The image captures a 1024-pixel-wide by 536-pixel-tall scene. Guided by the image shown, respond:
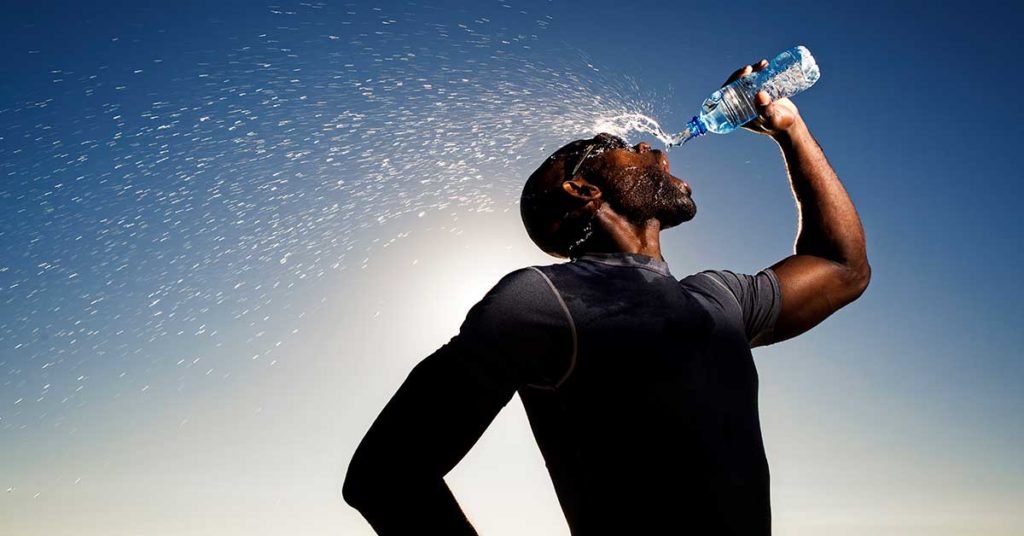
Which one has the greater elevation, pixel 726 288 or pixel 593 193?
pixel 593 193

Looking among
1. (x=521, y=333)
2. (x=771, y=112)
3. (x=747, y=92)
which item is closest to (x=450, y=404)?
(x=521, y=333)

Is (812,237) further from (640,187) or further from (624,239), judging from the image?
(624,239)

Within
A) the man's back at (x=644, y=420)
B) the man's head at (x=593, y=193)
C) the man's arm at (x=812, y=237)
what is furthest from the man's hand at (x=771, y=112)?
the man's back at (x=644, y=420)

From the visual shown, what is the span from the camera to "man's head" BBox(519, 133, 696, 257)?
3498mm

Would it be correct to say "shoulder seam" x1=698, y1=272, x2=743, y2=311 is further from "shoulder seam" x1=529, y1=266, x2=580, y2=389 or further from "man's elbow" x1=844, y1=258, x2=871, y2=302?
"shoulder seam" x1=529, y1=266, x2=580, y2=389

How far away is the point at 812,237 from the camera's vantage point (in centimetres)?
396

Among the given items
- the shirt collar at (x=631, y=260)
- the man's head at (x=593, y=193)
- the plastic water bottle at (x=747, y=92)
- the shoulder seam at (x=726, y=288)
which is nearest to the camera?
the shirt collar at (x=631, y=260)

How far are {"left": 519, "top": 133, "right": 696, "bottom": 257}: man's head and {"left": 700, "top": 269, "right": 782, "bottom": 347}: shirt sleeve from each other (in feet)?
1.42

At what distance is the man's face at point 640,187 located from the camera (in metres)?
3.51

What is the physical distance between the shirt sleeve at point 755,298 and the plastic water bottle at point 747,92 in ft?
4.43

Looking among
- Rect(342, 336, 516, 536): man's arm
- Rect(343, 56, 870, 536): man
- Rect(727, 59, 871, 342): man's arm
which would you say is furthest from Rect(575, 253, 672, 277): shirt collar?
Rect(342, 336, 516, 536): man's arm

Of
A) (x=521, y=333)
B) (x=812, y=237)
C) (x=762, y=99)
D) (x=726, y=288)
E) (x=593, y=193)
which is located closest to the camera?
(x=521, y=333)

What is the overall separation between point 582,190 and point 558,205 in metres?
0.14

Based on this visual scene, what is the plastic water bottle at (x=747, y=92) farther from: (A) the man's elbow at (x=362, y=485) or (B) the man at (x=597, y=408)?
(A) the man's elbow at (x=362, y=485)
